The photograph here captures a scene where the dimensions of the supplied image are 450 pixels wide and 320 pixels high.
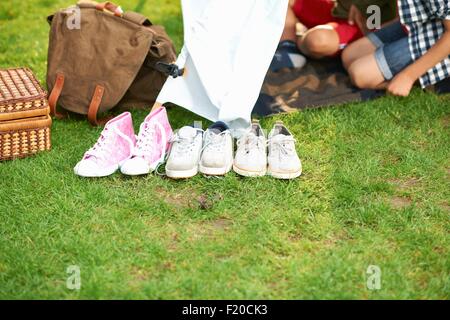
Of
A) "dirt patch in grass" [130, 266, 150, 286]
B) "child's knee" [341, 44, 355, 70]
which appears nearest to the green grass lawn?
"dirt patch in grass" [130, 266, 150, 286]

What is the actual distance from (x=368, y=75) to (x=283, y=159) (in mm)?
954

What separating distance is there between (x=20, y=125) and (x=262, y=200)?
1.03m

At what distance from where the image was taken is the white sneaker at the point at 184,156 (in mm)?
2424

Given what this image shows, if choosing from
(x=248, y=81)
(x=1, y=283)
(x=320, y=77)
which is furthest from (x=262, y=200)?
(x=320, y=77)

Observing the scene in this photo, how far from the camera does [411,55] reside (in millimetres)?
3096

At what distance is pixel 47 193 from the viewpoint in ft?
7.75

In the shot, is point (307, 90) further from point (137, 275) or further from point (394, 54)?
point (137, 275)

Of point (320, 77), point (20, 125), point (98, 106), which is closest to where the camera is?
point (20, 125)

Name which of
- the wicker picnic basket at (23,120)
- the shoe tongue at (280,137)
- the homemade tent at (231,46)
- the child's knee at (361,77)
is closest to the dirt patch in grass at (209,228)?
the shoe tongue at (280,137)

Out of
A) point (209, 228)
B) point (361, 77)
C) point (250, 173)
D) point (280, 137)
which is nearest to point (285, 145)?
point (280, 137)

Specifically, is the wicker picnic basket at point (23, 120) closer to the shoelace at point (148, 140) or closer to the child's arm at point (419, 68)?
the shoelace at point (148, 140)

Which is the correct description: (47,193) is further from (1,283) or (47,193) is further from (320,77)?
(320,77)
